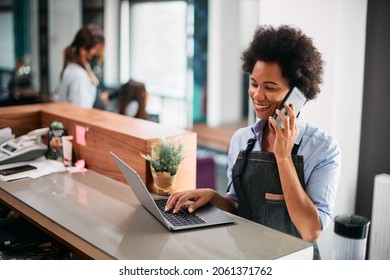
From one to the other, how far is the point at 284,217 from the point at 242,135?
0.34 metres

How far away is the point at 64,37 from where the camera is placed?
23.3 ft

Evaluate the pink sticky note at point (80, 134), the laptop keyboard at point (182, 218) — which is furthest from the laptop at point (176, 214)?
the pink sticky note at point (80, 134)

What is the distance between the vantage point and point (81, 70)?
3762 mm

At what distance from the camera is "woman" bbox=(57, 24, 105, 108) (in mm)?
3746

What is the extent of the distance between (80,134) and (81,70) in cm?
134

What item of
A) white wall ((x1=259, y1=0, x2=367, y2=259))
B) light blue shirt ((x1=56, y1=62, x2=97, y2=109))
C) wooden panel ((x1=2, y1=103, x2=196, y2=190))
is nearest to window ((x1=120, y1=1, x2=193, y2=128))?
light blue shirt ((x1=56, y1=62, x2=97, y2=109))

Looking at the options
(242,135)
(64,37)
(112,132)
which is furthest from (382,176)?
(64,37)

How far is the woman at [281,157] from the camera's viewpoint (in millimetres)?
1752

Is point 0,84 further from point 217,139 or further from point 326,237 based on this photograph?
point 326,237

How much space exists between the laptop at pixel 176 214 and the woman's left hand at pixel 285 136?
0.85 feet

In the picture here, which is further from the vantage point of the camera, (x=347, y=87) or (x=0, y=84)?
(x=0, y=84)

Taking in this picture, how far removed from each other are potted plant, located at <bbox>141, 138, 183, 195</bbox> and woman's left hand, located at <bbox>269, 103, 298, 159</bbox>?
1.42 feet

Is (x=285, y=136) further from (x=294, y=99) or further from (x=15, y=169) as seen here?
(x=15, y=169)

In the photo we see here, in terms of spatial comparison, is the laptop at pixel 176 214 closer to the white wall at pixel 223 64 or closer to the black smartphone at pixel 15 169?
the black smartphone at pixel 15 169
